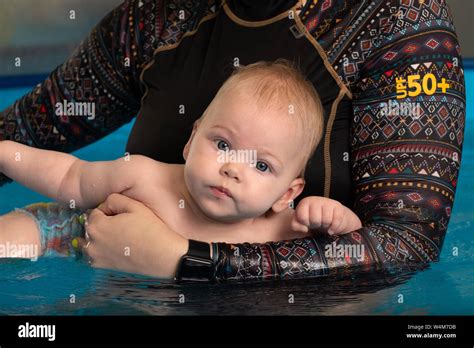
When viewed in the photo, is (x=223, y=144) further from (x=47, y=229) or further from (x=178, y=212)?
(x=47, y=229)

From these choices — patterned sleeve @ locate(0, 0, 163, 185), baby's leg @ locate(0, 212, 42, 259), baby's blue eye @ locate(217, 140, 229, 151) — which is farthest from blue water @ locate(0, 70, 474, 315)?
patterned sleeve @ locate(0, 0, 163, 185)

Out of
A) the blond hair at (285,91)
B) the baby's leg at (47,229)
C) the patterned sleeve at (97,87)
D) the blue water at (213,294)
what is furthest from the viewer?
the patterned sleeve at (97,87)

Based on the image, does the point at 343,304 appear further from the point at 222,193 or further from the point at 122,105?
the point at 122,105

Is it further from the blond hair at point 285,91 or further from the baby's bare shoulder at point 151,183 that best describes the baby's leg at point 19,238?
the blond hair at point 285,91

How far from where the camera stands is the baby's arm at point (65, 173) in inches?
76.5

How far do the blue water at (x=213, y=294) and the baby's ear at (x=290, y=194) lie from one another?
0.51ft

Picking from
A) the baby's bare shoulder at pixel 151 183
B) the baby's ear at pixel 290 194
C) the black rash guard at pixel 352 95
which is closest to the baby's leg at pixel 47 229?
the baby's bare shoulder at pixel 151 183

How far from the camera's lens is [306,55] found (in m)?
2.04

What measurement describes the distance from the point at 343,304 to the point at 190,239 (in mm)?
278

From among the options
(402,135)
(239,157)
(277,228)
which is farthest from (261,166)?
(402,135)

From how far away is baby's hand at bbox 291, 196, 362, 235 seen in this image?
5.96 ft

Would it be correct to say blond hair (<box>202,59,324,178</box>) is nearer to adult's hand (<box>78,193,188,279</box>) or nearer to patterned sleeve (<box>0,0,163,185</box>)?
adult's hand (<box>78,193,188,279</box>)

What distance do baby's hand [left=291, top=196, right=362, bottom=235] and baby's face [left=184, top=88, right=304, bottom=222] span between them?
6 cm
